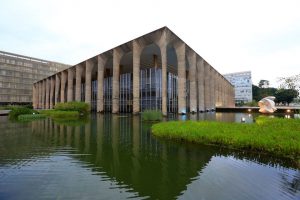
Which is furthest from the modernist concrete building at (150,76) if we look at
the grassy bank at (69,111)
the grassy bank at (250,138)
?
the grassy bank at (250,138)

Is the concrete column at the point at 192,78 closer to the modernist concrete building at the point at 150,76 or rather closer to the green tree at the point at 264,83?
the modernist concrete building at the point at 150,76

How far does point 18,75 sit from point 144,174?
4777 inches

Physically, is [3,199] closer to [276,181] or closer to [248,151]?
[276,181]

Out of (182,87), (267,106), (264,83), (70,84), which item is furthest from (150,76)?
(264,83)

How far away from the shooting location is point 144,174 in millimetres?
6234

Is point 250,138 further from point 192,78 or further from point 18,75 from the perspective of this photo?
point 18,75

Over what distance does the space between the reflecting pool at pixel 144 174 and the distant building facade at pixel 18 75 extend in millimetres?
111973

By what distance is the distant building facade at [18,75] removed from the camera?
98750mm

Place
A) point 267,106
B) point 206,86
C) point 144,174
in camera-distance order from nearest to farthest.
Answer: point 144,174
point 267,106
point 206,86

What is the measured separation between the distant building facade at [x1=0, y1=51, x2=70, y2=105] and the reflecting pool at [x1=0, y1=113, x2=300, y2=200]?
367 ft

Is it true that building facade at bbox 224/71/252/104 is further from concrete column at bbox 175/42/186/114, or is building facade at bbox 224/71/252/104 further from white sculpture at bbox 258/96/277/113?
concrete column at bbox 175/42/186/114

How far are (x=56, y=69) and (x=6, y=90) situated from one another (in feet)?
101

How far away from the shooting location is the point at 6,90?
10000 cm

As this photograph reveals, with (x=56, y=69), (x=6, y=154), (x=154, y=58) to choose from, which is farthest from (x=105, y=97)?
(x=56, y=69)
